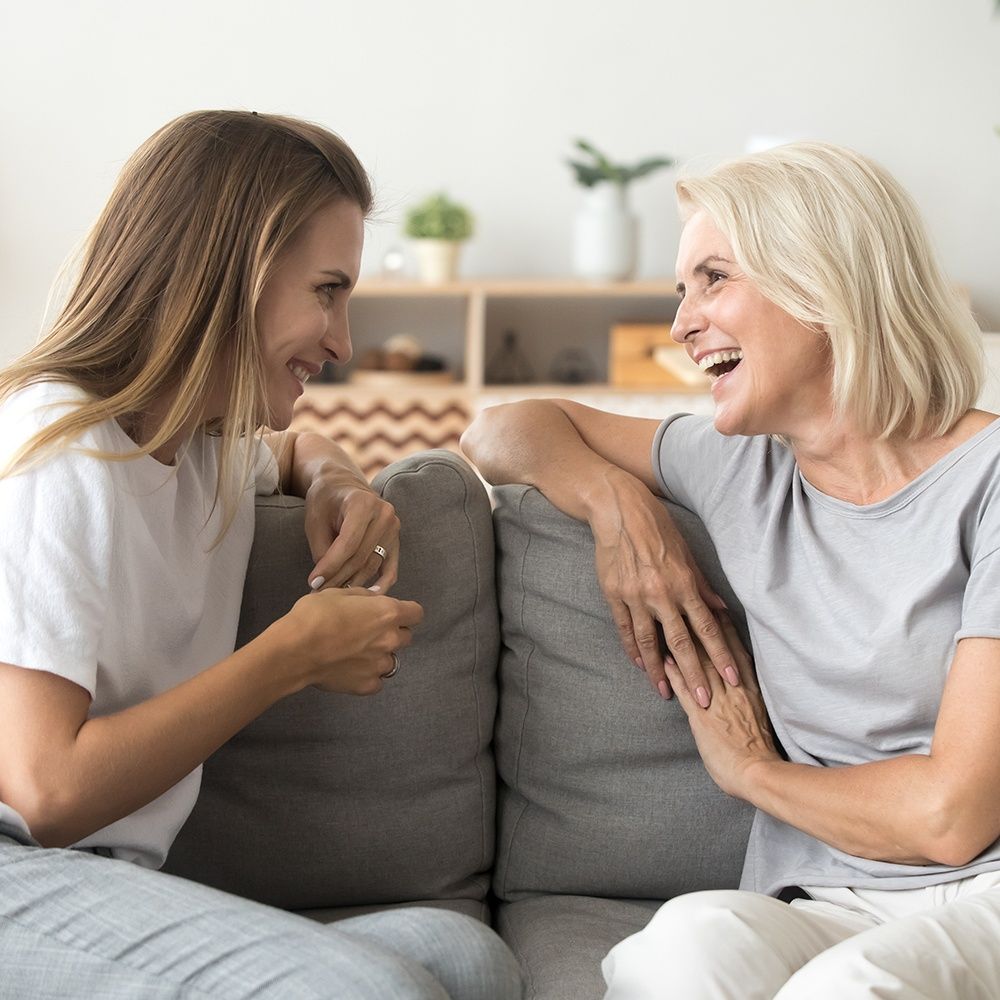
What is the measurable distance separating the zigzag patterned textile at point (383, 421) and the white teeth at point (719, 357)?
10.4ft

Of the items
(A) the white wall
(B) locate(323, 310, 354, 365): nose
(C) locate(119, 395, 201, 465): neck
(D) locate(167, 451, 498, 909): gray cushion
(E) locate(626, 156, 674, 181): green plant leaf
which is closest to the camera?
(C) locate(119, 395, 201, 465): neck

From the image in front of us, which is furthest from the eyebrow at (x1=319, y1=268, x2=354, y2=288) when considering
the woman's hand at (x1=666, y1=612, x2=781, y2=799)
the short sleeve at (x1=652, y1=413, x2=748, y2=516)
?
the woman's hand at (x1=666, y1=612, x2=781, y2=799)

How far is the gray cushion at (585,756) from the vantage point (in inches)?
62.4

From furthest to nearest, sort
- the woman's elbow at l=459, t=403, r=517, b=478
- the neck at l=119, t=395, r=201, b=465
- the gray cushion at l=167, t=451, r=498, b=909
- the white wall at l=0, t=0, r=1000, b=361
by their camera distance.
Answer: the white wall at l=0, t=0, r=1000, b=361, the woman's elbow at l=459, t=403, r=517, b=478, the gray cushion at l=167, t=451, r=498, b=909, the neck at l=119, t=395, r=201, b=465

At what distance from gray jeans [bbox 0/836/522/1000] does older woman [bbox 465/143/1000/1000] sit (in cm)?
19

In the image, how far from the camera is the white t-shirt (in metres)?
1.14

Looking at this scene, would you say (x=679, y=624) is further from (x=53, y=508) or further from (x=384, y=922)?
(x=53, y=508)

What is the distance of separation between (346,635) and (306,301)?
369 mm

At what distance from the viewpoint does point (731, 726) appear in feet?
4.95

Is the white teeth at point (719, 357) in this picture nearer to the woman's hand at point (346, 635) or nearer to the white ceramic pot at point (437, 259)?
the woman's hand at point (346, 635)

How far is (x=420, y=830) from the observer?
1580mm

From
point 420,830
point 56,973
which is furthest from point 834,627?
point 56,973

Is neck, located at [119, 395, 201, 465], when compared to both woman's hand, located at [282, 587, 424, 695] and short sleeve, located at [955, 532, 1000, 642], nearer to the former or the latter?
woman's hand, located at [282, 587, 424, 695]

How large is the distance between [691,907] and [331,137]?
91 centimetres
